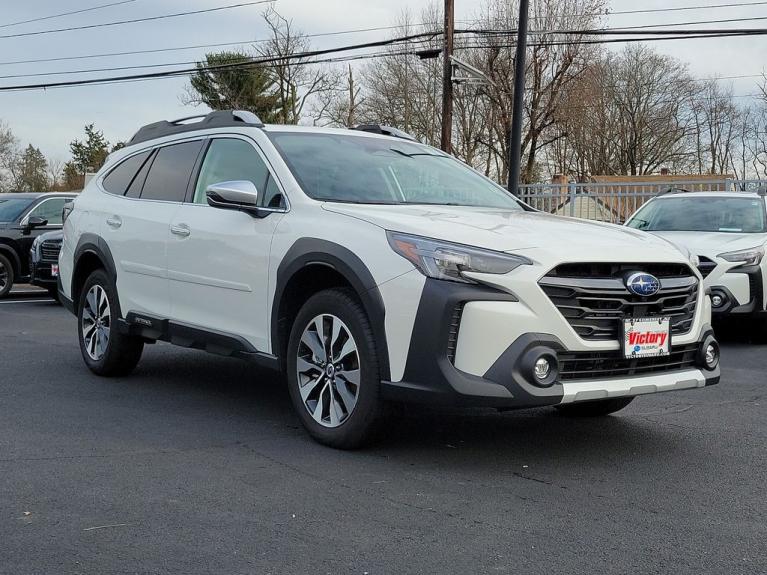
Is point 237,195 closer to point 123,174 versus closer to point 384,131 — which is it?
point 384,131

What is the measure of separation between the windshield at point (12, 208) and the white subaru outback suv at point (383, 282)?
968cm

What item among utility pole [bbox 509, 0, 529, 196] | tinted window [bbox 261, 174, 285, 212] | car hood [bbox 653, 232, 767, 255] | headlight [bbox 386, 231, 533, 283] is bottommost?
car hood [bbox 653, 232, 767, 255]

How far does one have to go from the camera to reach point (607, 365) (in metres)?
4.64

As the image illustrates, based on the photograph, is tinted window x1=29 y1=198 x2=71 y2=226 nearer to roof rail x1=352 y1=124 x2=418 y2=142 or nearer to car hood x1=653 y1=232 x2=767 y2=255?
car hood x1=653 y1=232 x2=767 y2=255

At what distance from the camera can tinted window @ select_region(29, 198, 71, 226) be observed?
15766 mm

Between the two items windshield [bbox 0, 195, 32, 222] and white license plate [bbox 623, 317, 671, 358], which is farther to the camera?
windshield [bbox 0, 195, 32, 222]

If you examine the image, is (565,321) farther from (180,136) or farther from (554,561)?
(180,136)

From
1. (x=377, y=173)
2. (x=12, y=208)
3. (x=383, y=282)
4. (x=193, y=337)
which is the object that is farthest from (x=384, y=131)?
(x=12, y=208)

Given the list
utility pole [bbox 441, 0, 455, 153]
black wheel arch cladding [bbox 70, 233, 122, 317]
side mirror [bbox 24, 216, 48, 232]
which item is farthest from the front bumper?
utility pole [bbox 441, 0, 455, 153]

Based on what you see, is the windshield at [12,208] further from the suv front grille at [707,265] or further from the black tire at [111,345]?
the suv front grille at [707,265]

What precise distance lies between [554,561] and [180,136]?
439cm

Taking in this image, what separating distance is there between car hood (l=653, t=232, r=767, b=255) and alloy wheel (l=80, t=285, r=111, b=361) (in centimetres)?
530

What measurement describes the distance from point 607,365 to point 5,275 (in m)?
12.9

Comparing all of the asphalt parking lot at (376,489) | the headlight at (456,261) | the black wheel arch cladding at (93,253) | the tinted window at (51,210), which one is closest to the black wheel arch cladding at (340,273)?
the headlight at (456,261)
